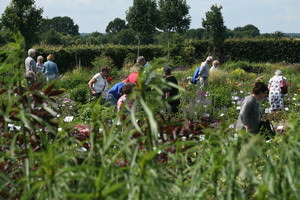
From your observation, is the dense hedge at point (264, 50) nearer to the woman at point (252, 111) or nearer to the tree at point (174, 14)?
the tree at point (174, 14)

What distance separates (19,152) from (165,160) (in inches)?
31.0

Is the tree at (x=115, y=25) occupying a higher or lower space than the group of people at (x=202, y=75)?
higher

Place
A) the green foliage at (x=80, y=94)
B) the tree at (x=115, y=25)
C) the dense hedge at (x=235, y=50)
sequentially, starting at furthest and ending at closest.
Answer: the tree at (x=115, y=25) → the dense hedge at (x=235, y=50) → the green foliage at (x=80, y=94)

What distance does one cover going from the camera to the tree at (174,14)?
84.8 ft

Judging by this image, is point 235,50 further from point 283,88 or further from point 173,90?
point 173,90

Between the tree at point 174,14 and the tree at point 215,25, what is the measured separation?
7.37 feet

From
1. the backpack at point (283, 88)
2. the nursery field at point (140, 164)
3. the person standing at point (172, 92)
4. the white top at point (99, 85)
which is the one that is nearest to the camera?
the nursery field at point (140, 164)

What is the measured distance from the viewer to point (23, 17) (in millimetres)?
18672

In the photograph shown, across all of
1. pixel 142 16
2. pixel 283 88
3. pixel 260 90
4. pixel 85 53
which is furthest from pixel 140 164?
pixel 142 16

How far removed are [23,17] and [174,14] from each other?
11.1 meters

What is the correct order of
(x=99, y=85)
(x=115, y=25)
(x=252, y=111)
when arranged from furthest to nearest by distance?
(x=115, y=25) < (x=99, y=85) < (x=252, y=111)

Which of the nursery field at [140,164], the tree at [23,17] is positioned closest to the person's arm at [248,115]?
the nursery field at [140,164]

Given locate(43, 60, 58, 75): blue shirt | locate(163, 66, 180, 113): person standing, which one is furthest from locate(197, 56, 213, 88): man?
locate(43, 60, 58, 75): blue shirt

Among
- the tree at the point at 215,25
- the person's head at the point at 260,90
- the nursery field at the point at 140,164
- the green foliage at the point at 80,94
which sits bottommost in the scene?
the green foliage at the point at 80,94
